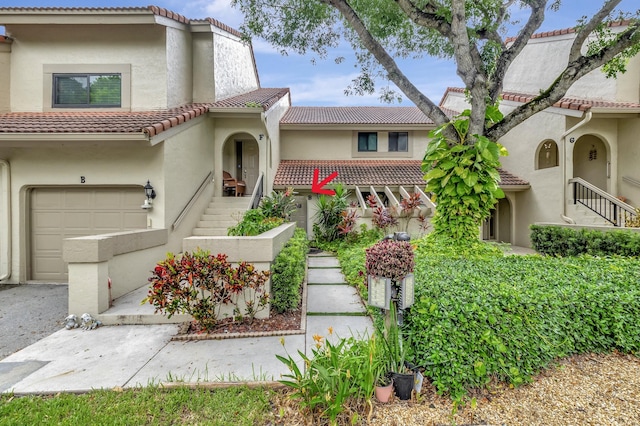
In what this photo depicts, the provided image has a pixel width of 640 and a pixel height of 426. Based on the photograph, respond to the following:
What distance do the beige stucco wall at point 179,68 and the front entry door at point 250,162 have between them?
317 centimetres

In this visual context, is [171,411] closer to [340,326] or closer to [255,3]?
[340,326]

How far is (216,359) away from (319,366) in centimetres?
177

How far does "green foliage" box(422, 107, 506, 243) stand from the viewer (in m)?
6.36

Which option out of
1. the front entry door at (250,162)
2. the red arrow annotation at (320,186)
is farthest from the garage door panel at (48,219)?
the red arrow annotation at (320,186)

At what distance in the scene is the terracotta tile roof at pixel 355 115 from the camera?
15080 mm

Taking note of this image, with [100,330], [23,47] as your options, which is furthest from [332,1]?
[23,47]

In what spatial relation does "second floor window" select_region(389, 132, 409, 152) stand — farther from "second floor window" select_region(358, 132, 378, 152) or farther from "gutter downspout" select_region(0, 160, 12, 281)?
"gutter downspout" select_region(0, 160, 12, 281)

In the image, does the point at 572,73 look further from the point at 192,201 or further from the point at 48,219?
the point at 48,219

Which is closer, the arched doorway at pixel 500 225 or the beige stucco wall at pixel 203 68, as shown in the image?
the beige stucco wall at pixel 203 68

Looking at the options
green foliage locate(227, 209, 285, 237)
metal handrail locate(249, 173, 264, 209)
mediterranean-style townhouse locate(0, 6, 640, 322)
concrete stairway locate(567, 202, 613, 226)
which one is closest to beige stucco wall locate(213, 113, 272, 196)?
mediterranean-style townhouse locate(0, 6, 640, 322)

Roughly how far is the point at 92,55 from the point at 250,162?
6222 mm

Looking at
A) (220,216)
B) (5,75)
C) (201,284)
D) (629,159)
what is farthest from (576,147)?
(5,75)

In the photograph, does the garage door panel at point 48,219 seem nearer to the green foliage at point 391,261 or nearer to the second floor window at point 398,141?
the green foliage at point 391,261

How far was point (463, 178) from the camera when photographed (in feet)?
20.9
